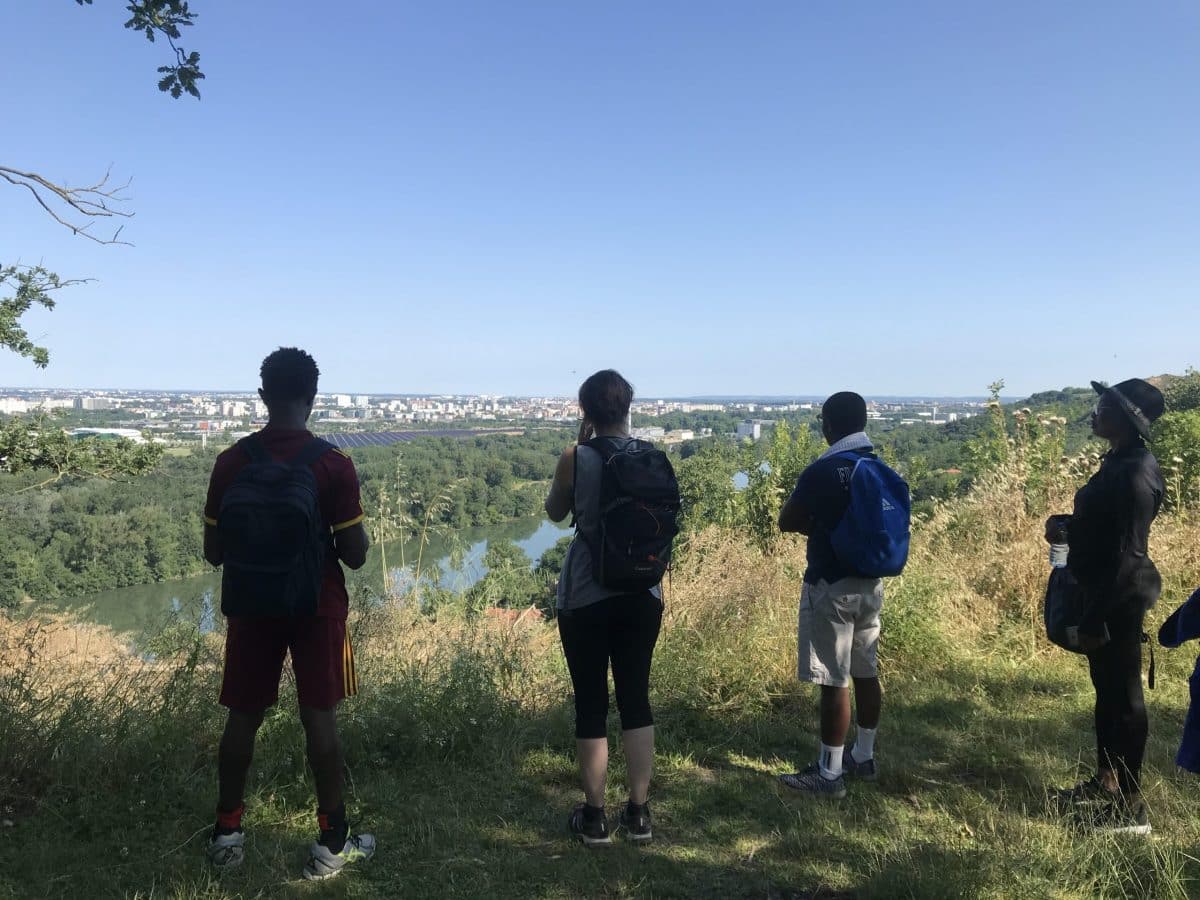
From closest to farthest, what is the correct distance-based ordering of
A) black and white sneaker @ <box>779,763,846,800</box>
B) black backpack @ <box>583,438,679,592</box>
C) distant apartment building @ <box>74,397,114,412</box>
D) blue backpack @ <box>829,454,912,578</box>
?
black backpack @ <box>583,438,679,592</box> → blue backpack @ <box>829,454,912,578</box> → black and white sneaker @ <box>779,763,846,800</box> → distant apartment building @ <box>74,397,114,412</box>

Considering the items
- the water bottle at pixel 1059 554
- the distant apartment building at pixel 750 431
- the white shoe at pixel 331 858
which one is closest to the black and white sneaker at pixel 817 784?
the water bottle at pixel 1059 554

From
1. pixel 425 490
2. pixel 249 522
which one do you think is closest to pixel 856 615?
pixel 249 522

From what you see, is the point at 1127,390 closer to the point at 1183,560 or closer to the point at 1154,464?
the point at 1154,464

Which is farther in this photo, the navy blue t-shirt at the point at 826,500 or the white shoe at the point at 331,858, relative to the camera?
the navy blue t-shirt at the point at 826,500

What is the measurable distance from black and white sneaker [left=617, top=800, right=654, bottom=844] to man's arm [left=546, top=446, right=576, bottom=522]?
1.16 metres

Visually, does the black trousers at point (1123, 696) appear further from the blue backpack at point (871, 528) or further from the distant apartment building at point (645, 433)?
the distant apartment building at point (645, 433)

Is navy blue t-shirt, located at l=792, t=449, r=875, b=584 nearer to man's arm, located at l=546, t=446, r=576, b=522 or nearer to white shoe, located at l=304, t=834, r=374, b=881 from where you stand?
man's arm, located at l=546, t=446, r=576, b=522

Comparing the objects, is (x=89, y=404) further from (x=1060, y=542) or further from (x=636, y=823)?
(x=1060, y=542)

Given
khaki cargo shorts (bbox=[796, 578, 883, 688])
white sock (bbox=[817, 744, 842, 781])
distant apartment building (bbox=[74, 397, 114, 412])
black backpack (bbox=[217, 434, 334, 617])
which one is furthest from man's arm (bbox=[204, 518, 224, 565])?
distant apartment building (bbox=[74, 397, 114, 412])

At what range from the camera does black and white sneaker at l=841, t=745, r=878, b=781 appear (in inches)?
128

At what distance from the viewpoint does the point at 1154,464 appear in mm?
2705

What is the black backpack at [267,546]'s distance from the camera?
87.5 inches

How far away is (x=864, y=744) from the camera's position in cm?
331

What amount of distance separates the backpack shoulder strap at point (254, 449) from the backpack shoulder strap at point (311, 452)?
0.09m
